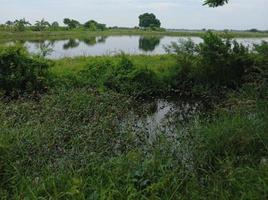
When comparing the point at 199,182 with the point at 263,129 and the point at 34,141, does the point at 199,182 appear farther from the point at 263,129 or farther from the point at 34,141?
the point at 34,141

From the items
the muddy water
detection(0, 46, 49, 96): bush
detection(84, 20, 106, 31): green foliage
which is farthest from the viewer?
detection(84, 20, 106, 31): green foliage

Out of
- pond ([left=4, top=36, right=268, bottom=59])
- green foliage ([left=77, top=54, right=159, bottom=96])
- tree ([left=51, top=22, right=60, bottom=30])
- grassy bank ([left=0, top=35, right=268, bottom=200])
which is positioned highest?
grassy bank ([left=0, top=35, right=268, bottom=200])

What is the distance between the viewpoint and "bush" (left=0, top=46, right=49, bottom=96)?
12.1 m

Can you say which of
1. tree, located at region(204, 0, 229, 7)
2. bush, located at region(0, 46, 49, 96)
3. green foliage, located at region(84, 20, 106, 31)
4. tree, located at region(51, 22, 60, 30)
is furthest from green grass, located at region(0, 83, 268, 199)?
green foliage, located at region(84, 20, 106, 31)

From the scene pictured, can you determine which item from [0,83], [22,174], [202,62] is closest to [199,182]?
[22,174]

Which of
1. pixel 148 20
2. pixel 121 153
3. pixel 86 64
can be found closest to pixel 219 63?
pixel 86 64

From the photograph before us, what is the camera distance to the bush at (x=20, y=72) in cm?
1209

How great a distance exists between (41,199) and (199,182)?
1.94 metres

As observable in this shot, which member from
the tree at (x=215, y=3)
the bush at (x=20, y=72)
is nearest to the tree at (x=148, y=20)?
the bush at (x=20, y=72)

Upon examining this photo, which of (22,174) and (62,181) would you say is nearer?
(62,181)

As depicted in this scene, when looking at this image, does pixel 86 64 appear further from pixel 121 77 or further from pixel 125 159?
pixel 125 159

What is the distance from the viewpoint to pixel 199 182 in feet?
18.1

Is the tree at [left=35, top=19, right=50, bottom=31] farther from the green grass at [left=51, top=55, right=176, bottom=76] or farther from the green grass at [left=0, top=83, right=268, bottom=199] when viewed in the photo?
the green grass at [left=0, top=83, right=268, bottom=199]

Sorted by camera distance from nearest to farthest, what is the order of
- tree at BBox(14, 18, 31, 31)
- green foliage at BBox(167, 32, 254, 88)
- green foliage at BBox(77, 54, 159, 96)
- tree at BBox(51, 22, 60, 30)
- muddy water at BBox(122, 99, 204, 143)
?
1. muddy water at BBox(122, 99, 204, 143)
2. green foliage at BBox(77, 54, 159, 96)
3. green foliage at BBox(167, 32, 254, 88)
4. tree at BBox(14, 18, 31, 31)
5. tree at BBox(51, 22, 60, 30)
